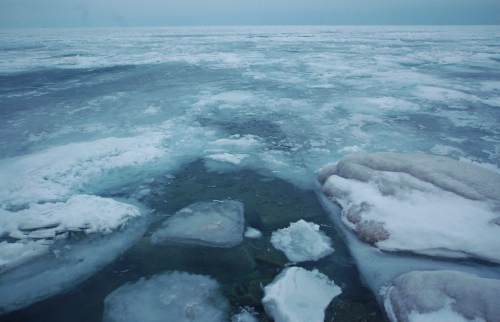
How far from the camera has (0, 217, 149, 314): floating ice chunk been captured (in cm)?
255

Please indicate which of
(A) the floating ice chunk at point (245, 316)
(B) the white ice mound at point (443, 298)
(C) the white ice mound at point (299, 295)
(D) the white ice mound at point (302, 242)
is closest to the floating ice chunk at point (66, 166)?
(D) the white ice mound at point (302, 242)

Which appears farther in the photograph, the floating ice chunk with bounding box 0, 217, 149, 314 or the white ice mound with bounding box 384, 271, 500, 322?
the floating ice chunk with bounding box 0, 217, 149, 314

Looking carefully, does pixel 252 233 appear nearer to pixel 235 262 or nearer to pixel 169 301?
pixel 235 262

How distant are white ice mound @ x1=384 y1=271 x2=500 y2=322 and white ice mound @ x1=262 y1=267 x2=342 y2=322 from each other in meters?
0.50

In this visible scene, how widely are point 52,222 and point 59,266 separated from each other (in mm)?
720

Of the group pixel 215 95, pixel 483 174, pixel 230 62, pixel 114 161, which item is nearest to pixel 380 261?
pixel 483 174

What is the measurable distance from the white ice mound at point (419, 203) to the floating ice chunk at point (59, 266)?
2.64 m

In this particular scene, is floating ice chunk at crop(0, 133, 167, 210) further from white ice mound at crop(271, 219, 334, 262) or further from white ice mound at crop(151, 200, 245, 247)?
white ice mound at crop(271, 219, 334, 262)

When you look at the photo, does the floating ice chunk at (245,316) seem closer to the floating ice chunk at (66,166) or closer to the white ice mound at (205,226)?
the white ice mound at (205,226)

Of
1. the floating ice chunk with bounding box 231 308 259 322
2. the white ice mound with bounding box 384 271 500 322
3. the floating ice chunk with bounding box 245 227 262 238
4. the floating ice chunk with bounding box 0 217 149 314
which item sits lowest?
the floating ice chunk with bounding box 0 217 149 314

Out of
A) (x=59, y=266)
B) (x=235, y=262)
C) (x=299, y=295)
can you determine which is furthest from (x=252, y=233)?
(x=59, y=266)

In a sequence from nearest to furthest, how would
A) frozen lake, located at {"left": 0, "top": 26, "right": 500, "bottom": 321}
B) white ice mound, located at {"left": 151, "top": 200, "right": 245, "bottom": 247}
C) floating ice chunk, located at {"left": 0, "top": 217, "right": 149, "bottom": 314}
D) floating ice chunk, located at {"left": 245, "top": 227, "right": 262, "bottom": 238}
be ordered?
floating ice chunk, located at {"left": 0, "top": 217, "right": 149, "bottom": 314}
frozen lake, located at {"left": 0, "top": 26, "right": 500, "bottom": 321}
white ice mound, located at {"left": 151, "top": 200, "right": 245, "bottom": 247}
floating ice chunk, located at {"left": 245, "top": 227, "right": 262, "bottom": 238}

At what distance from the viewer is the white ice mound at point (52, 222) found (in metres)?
2.96

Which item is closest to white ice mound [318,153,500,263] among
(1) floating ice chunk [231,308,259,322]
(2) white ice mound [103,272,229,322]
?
(1) floating ice chunk [231,308,259,322]
